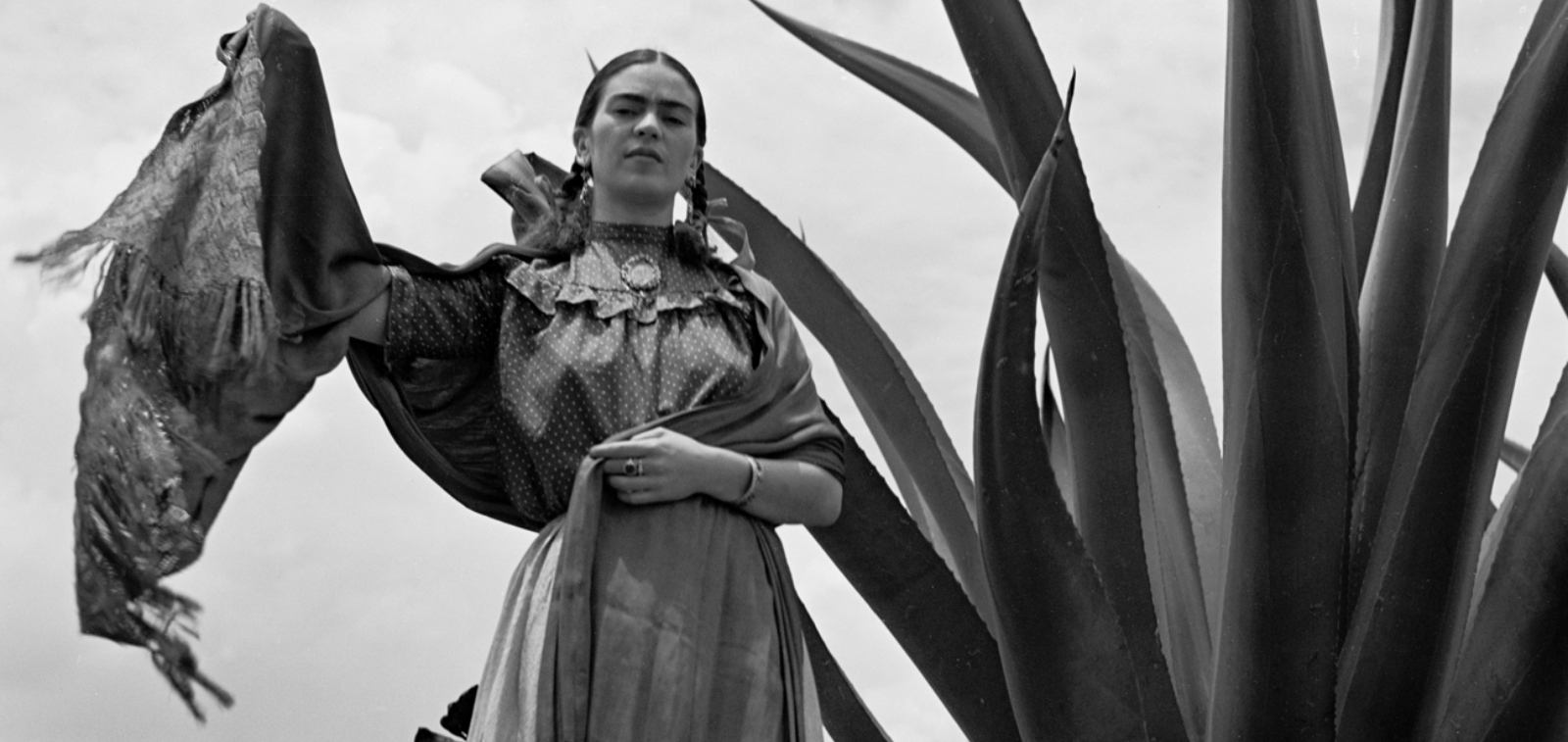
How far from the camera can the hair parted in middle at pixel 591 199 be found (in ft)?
5.87

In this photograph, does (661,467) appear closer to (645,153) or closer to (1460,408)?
(645,153)

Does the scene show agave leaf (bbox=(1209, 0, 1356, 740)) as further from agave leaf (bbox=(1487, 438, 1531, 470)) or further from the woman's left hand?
agave leaf (bbox=(1487, 438, 1531, 470))

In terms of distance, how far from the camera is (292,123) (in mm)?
1678

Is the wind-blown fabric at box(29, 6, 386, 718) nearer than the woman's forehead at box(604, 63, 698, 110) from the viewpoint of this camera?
Yes

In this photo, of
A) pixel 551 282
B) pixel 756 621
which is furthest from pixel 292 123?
pixel 756 621

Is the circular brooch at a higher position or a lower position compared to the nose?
lower

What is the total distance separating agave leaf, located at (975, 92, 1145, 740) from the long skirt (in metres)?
0.87

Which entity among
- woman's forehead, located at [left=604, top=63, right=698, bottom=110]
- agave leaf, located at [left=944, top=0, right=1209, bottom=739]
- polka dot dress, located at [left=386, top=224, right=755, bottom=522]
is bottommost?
polka dot dress, located at [left=386, top=224, right=755, bottom=522]

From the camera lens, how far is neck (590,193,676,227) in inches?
70.4

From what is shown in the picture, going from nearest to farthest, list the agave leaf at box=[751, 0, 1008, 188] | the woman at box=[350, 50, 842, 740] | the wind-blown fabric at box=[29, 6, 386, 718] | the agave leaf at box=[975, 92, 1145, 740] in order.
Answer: the wind-blown fabric at box=[29, 6, 386, 718] → the woman at box=[350, 50, 842, 740] → the agave leaf at box=[975, 92, 1145, 740] → the agave leaf at box=[751, 0, 1008, 188]

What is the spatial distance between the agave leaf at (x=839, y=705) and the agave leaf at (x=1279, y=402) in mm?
Answer: 692

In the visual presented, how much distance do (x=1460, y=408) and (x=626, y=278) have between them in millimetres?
1512

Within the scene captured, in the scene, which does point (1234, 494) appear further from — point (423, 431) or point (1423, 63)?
point (423, 431)

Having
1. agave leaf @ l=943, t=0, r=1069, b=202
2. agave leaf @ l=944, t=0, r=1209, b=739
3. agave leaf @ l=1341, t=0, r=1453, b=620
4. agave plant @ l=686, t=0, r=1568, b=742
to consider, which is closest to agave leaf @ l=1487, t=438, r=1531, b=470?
agave leaf @ l=1341, t=0, r=1453, b=620
